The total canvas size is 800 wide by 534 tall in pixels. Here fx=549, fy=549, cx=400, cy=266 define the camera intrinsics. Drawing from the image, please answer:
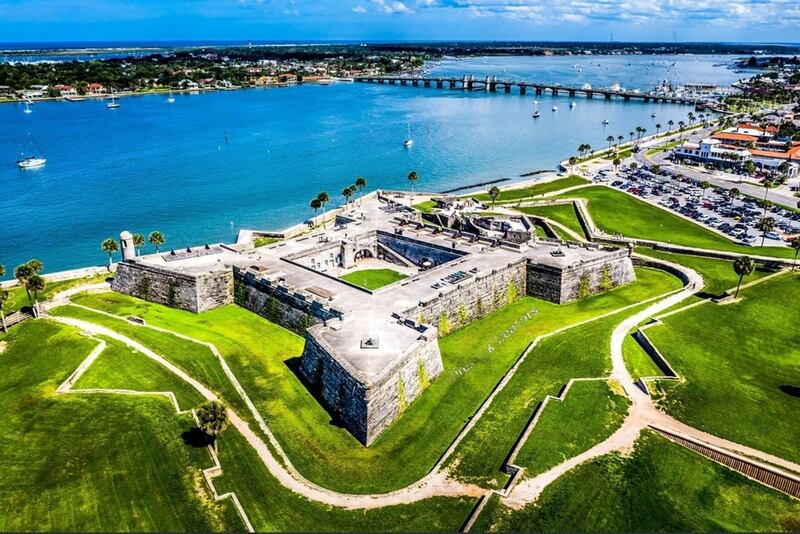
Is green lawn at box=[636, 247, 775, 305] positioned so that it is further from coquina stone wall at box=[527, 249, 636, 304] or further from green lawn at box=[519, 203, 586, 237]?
green lawn at box=[519, 203, 586, 237]

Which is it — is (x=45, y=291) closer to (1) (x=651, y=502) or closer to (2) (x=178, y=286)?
(2) (x=178, y=286)

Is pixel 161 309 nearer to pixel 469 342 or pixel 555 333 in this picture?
pixel 469 342

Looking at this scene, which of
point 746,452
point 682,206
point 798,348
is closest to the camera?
point 746,452

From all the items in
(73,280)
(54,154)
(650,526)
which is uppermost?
(54,154)

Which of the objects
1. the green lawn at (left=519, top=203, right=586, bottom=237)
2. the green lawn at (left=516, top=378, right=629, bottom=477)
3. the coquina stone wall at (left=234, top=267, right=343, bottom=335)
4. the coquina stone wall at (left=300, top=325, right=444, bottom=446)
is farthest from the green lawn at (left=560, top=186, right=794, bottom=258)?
the coquina stone wall at (left=234, top=267, right=343, bottom=335)

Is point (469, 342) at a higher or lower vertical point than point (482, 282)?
lower

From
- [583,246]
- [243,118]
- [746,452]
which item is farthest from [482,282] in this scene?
[243,118]
